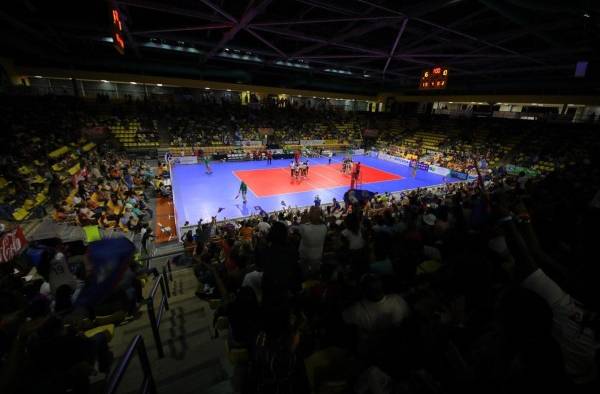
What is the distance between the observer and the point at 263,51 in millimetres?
24016

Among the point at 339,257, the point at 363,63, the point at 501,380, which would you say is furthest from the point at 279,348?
the point at 363,63

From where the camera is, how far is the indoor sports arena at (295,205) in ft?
8.13

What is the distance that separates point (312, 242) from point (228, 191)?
16.1 m

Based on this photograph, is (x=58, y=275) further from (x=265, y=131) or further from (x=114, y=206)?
(x=265, y=131)

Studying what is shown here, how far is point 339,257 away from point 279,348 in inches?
129

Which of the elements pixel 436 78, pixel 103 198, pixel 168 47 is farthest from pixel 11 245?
pixel 436 78

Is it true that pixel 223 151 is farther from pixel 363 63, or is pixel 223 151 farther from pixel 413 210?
pixel 413 210

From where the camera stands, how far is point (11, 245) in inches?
266

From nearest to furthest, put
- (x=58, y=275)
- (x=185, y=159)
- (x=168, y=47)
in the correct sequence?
(x=58, y=275) → (x=168, y=47) → (x=185, y=159)

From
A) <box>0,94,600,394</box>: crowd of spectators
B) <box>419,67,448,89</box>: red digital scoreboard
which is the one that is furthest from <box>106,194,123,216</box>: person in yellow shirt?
<box>419,67,448,89</box>: red digital scoreboard

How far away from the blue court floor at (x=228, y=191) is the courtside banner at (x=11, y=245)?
7.43 metres

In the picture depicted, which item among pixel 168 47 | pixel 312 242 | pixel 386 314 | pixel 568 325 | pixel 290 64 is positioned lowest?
pixel 312 242

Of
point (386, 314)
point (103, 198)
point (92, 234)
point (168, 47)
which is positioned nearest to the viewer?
point (386, 314)

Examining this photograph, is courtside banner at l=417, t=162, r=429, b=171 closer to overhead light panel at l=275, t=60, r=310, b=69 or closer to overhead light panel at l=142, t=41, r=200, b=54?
overhead light panel at l=275, t=60, r=310, b=69
